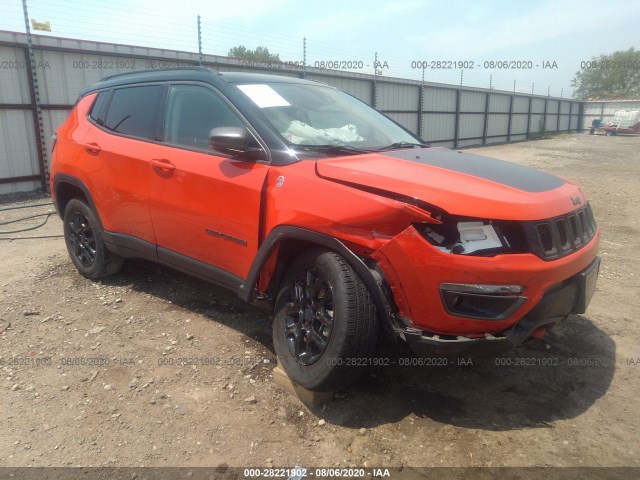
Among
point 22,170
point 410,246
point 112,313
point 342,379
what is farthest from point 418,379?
point 22,170

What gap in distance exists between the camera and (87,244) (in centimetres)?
462

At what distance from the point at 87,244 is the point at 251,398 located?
2613mm

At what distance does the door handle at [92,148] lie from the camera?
165 inches

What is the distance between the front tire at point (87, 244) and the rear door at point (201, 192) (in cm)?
100

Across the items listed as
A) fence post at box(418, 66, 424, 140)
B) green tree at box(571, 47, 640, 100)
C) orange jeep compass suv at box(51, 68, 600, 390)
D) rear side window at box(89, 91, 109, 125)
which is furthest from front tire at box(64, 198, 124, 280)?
green tree at box(571, 47, 640, 100)

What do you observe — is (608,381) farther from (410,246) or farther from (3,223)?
(3,223)

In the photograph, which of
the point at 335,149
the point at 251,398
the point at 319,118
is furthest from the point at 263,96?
the point at 251,398

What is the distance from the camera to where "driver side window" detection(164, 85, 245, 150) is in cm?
332

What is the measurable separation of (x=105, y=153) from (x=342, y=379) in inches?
109

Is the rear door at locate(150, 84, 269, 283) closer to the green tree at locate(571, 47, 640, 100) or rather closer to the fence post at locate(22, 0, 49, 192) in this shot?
the fence post at locate(22, 0, 49, 192)

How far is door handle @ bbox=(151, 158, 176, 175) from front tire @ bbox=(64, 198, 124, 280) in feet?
3.54

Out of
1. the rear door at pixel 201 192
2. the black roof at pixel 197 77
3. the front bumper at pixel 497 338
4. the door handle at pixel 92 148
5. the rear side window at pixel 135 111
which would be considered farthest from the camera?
the door handle at pixel 92 148

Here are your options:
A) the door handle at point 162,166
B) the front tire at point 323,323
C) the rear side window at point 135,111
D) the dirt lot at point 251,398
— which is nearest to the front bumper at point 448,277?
the front tire at point 323,323

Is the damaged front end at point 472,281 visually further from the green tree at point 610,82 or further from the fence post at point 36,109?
the green tree at point 610,82
